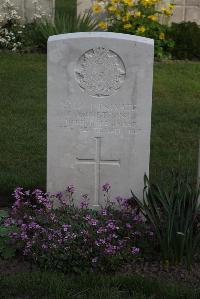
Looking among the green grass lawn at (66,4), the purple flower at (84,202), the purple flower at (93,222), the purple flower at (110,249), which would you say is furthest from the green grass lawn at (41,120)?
the green grass lawn at (66,4)

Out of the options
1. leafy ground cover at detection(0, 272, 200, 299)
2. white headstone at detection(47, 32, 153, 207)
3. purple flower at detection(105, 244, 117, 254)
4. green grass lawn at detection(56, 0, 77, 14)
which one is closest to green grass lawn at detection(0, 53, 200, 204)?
white headstone at detection(47, 32, 153, 207)

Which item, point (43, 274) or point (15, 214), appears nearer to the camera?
point (43, 274)

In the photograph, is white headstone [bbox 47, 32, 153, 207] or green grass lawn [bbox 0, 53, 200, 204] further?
green grass lawn [bbox 0, 53, 200, 204]

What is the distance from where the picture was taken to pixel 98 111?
5.76m

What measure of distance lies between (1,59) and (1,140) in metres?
3.76

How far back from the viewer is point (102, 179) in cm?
598

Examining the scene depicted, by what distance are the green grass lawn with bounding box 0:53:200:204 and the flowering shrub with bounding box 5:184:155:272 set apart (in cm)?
66

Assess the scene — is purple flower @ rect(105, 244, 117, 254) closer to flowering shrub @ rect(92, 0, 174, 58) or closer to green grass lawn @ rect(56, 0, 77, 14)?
flowering shrub @ rect(92, 0, 174, 58)

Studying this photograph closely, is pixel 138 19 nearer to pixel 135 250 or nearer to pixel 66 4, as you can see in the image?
pixel 135 250

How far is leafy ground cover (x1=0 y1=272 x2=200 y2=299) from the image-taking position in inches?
192

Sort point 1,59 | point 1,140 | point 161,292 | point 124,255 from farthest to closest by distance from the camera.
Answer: point 1,59, point 1,140, point 124,255, point 161,292

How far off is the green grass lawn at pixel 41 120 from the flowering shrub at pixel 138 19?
1.68 ft

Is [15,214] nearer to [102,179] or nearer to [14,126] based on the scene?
[102,179]

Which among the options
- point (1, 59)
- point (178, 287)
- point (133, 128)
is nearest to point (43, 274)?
point (178, 287)
